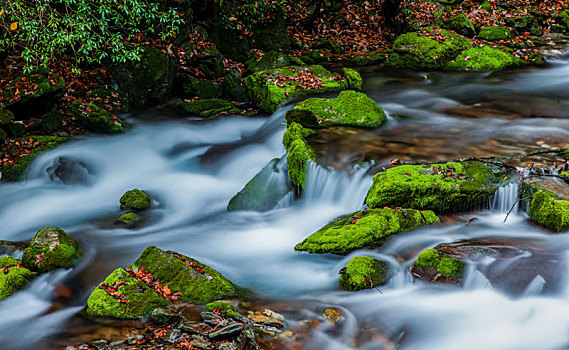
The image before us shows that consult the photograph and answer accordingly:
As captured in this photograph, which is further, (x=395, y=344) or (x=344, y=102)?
(x=344, y=102)

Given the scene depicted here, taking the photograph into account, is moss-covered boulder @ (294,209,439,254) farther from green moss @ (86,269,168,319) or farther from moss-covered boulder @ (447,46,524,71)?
moss-covered boulder @ (447,46,524,71)

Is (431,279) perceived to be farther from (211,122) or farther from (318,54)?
(318,54)

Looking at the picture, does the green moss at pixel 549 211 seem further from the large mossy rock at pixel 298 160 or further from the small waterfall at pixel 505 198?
the large mossy rock at pixel 298 160

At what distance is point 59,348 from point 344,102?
7.06m

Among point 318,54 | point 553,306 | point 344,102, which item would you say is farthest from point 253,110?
point 553,306

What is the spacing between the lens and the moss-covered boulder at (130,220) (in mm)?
7501

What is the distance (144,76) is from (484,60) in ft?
32.2

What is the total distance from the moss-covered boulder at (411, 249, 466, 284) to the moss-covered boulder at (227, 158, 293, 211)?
3.01 meters

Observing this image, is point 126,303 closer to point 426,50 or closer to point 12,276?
point 12,276

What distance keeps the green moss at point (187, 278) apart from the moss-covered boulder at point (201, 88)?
7.72 m

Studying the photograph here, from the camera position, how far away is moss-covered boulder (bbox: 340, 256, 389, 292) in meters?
5.16

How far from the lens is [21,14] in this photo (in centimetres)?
909

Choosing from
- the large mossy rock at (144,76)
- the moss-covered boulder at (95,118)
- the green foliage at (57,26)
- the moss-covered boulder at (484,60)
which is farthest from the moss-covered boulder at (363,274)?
the moss-covered boulder at (484,60)

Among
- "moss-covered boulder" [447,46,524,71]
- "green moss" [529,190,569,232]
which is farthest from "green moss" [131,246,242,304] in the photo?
"moss-covered boulder" [447,46,524,71]
